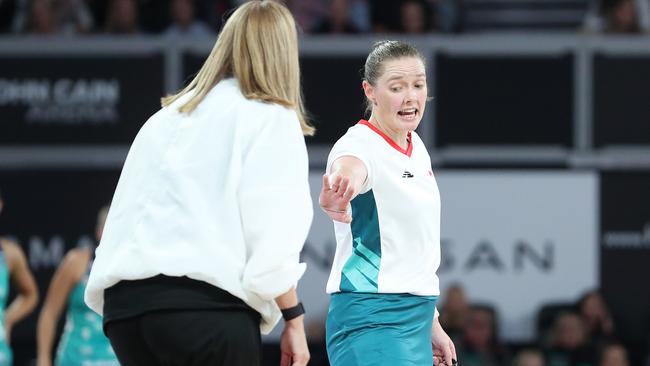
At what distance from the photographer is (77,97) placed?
11.0m

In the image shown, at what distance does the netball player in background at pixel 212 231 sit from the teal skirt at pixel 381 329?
888mm

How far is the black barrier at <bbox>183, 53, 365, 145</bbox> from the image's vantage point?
36.1ft

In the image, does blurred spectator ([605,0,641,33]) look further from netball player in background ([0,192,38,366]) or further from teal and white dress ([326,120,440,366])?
teal and white dress ([326,120,440,366])

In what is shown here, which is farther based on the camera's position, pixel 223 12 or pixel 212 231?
pixel 223 12

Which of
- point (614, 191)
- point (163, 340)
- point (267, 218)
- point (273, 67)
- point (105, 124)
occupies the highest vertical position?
point (273, 67)

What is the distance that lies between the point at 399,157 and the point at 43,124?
23.4 ft

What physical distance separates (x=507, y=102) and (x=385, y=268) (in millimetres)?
7097

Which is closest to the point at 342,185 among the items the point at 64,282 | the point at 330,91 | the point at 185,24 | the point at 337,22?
the point at 64,282

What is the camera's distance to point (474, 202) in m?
11.1

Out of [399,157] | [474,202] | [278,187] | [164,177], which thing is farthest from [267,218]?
[474,202]

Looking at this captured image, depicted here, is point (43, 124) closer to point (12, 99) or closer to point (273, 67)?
point (12, 99)

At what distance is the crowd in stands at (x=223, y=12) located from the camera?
11.2 metres

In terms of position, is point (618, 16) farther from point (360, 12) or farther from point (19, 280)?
point (19, 280)

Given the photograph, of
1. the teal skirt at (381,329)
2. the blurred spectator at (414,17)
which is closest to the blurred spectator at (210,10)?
the blurred spectator at (414,17)
